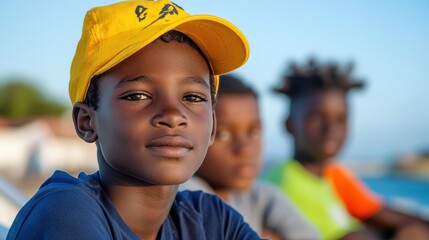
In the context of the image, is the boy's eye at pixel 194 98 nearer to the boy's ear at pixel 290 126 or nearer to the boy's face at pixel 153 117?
the boy's face at pixel 153 117

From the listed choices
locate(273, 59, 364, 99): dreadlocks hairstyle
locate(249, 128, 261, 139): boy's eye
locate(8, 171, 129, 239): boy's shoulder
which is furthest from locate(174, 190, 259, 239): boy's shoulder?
locate(273, 59, 364, 99): dreadlocks hairstyle

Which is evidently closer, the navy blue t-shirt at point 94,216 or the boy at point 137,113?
the navy blue t-shirt at point 94,216

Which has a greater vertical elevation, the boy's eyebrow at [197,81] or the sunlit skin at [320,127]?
the boy's eyebrow at [197,81]

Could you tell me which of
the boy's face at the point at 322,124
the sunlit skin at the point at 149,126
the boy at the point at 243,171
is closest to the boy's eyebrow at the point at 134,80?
the sunlit skin at the point at 149,126

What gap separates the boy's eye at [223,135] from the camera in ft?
7.81

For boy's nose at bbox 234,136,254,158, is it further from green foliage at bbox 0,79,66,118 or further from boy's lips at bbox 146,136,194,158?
green foliage at bbox 0,79,66,118

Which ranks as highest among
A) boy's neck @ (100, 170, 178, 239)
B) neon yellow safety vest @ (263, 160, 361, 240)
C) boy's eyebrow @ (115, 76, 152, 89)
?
boy's eyebrow @ (115, 76, 152, 89)

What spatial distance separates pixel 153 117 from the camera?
1251mm

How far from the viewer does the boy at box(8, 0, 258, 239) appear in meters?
1.25

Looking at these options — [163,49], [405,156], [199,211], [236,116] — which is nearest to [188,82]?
[163,49]

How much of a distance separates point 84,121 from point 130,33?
0.20 meters

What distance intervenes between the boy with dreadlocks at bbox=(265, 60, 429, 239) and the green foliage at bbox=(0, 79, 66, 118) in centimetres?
3189

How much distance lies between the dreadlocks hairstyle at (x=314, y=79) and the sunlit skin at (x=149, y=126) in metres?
2.05

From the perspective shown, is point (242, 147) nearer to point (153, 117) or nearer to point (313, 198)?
point (313, 198)
